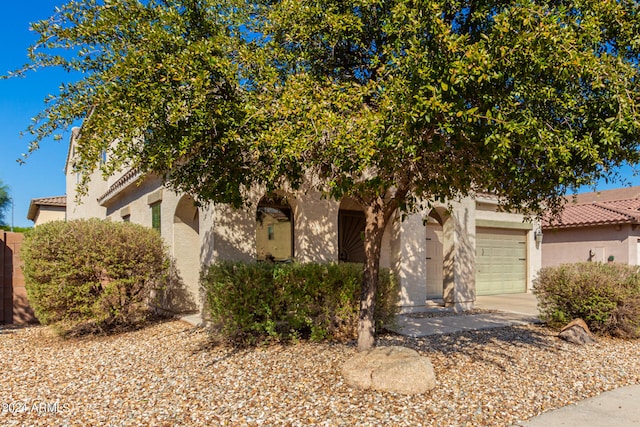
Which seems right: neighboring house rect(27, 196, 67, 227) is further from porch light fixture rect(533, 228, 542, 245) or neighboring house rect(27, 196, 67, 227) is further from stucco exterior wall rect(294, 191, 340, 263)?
porch light fixture rect(533, 228, 542, 245)

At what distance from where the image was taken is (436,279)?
557 inches

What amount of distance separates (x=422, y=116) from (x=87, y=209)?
19646mm

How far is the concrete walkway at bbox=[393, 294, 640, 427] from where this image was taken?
441 cm

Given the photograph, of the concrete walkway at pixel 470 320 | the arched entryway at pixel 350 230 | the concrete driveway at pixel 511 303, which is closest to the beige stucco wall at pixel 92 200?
the arched entryway at pixel 350 230

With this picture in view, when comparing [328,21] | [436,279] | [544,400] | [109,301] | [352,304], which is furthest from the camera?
[436,279]

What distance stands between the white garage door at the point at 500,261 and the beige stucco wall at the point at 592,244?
10.8 feet

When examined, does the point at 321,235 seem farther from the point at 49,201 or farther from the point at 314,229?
the point at 49,201

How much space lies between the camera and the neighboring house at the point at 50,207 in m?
24.4

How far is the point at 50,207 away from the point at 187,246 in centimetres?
1932

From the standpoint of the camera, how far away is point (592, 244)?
17344 millimetres

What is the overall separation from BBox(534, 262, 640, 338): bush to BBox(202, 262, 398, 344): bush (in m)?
4.40

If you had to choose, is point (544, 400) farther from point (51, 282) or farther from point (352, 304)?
point (51, 282)

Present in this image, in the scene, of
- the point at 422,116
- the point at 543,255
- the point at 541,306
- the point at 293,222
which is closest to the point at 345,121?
the point at 422,116

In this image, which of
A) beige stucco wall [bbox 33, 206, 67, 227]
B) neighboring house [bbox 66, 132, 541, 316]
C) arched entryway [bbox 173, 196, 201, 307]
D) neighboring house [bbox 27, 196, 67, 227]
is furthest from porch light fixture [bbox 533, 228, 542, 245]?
beige stucco wall [bbox 33, 206, 67, 227]
